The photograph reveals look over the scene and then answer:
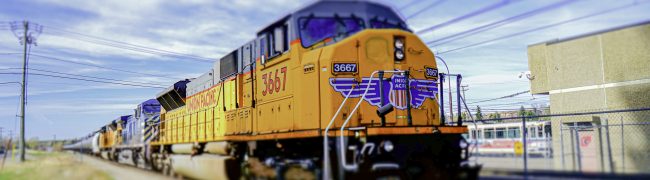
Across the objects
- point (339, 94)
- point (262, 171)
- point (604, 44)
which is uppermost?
point (604, 44)

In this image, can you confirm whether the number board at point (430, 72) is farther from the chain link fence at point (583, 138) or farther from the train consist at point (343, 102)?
the chain link fence at point (583, 138)

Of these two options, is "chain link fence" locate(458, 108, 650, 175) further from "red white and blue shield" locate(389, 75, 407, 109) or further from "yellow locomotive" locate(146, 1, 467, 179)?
"red white and blue shield" locate(389, 75, 407, 109)

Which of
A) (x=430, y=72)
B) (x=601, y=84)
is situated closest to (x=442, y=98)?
(x=430, y=72)

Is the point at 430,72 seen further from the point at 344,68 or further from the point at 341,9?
the point at 341,9

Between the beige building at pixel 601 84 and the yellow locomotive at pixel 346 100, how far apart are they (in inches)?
668

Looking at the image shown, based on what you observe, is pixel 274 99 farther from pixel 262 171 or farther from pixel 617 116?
pixel 617 116

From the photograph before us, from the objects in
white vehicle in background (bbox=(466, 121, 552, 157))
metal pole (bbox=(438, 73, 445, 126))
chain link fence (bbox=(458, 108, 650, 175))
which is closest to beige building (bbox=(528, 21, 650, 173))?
chain link fence (bbox=(458, 108, 650, 175))

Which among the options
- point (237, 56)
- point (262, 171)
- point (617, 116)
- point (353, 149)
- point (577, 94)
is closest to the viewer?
point (353, 149)

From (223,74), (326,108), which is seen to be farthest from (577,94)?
(326,108)

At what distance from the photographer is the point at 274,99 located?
1030cm

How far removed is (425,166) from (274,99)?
10.1ft

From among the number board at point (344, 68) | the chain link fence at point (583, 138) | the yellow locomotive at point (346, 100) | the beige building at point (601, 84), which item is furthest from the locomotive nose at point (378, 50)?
the beige building at point (601, 84)

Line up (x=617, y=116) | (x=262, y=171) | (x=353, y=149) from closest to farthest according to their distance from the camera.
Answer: (x=353, y=149)
(x=262, y=171)
(x=617, y=116)

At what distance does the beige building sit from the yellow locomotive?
17.0m
